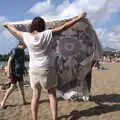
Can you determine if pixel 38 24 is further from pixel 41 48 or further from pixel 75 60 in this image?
pixel 75 60

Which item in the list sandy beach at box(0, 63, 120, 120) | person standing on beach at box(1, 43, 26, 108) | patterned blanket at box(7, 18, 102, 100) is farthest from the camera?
patterned blanket at box(7, 18, 102, 100)

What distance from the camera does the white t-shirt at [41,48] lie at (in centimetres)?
604

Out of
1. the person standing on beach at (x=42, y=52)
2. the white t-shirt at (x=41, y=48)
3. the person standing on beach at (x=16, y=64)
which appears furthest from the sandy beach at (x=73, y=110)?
the white t-shirt at (x=41, y=48)

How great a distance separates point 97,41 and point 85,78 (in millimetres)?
988

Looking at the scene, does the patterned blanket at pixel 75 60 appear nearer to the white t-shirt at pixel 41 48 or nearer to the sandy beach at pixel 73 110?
the sandy beach at pixel 73 110

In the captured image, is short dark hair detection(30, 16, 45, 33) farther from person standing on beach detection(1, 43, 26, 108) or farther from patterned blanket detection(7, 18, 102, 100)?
patterned blanket detection(7, 18, 102, 100)

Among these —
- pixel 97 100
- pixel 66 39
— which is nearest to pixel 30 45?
pixel 66 39

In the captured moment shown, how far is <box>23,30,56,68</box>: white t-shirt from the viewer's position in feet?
19.8

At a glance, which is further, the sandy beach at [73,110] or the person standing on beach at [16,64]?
the person standing on beach at [16,64]

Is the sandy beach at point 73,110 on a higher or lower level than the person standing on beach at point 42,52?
lower

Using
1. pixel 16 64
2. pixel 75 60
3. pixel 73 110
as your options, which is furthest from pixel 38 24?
pixel 75 60

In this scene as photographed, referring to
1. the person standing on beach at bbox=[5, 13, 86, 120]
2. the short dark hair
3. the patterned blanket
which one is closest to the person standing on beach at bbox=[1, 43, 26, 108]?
the patterned blanket

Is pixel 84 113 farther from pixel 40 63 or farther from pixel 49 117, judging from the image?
pixel 40 63

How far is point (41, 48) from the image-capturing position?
6082 millimetres
